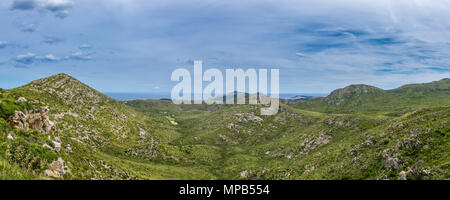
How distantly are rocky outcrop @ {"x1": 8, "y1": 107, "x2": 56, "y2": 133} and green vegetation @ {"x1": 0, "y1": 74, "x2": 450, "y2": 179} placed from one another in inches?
47.7

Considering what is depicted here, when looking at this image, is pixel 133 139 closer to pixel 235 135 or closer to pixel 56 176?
pixel 235 135

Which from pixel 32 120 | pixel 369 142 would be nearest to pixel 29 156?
pixel 32 120

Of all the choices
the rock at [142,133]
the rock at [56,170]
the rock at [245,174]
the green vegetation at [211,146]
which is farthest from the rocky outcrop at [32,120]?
the rock at [142,133]

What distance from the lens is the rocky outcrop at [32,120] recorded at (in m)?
41.9

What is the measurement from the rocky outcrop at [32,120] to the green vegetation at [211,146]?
121 cm

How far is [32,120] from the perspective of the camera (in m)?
50.2

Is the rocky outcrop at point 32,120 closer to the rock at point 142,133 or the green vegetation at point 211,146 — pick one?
the green vegetation at point 211,146

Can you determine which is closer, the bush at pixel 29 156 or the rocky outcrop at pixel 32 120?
the bush at pixel 29 156

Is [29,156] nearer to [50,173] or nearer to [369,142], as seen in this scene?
[50,173]

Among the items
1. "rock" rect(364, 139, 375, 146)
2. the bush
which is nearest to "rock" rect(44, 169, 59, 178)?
the bush

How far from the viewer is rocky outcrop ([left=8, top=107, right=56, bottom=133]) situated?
41.9m

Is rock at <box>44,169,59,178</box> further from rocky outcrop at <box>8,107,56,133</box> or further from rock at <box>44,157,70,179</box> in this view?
rocky outcrop at <box>8,107,56,133</box>

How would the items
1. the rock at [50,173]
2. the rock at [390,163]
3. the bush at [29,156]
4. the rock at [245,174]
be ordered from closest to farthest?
1. the bush at [29,156]
2. the rock at [50,173]
3. the rock at [390,163]
4. the rock at [245,174]

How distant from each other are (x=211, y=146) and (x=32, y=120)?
397ft
